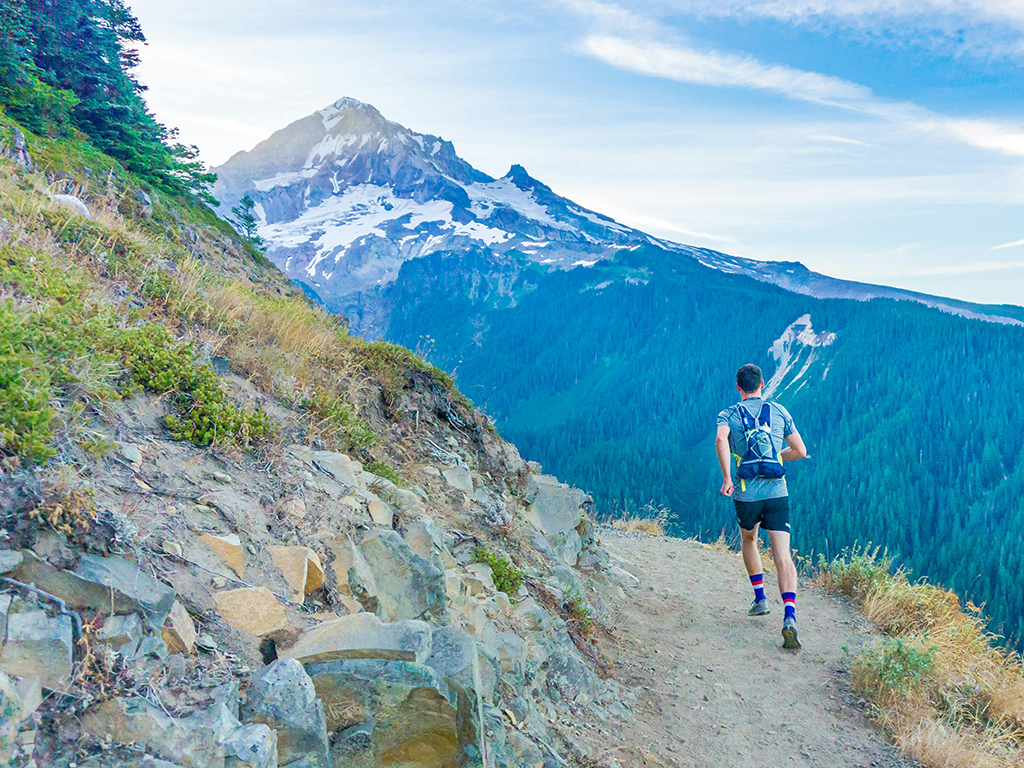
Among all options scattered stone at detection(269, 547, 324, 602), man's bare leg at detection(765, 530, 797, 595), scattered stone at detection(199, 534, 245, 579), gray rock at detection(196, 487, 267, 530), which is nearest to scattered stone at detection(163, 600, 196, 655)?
scattered stone at detection(199, 534, 245, 579)

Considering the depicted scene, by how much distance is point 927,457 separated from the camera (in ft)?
353

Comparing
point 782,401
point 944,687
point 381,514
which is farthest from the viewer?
point 782,401

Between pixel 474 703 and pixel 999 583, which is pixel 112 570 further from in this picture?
pixel 999 583

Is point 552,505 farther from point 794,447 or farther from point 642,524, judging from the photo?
point 642,524

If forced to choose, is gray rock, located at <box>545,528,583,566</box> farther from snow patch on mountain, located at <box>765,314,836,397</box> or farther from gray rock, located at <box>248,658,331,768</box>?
snow patch on mountain, located at <box>765,314,836,397</box>

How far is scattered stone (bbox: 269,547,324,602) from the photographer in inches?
151

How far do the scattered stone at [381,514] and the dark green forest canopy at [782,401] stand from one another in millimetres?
66100

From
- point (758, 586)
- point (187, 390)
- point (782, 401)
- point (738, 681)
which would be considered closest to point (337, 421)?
point (187, 390)

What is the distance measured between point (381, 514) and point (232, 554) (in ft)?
5.54

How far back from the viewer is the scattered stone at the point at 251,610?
3279mm

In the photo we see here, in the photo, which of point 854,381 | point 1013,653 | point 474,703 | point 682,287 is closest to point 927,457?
point 854,381

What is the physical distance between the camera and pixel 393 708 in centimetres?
320

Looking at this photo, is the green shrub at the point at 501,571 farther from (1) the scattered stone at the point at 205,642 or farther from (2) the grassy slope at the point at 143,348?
(1) the scattered stone at the point at 205,642

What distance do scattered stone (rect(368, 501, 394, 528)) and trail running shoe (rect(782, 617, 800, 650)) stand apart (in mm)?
5039
